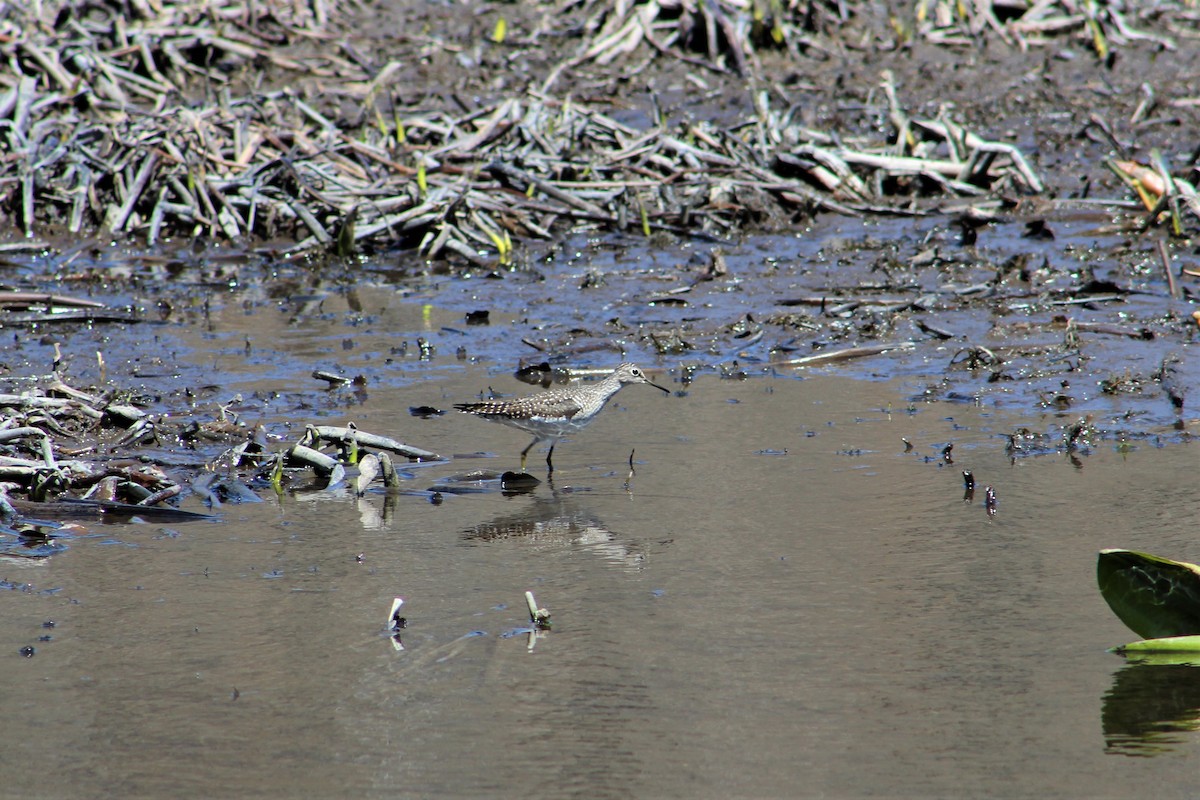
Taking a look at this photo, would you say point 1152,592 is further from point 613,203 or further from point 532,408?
point 613,203

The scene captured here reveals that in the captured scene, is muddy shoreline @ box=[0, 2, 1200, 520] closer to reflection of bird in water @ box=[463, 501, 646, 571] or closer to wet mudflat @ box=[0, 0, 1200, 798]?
wet mudflat @ box=[0, 0, 1200, 798]

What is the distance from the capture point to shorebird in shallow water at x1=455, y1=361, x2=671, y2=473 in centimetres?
791

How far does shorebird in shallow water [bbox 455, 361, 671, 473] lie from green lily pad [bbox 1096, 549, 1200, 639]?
3.29 m

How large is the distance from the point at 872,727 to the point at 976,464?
304 cm

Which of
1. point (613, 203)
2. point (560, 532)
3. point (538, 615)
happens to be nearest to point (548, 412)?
point (560, 532)

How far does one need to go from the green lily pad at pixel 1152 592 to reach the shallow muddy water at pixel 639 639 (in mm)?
163

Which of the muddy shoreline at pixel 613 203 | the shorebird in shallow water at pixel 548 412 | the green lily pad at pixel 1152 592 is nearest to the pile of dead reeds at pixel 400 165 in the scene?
the muddy shoreline at pixel 613 203

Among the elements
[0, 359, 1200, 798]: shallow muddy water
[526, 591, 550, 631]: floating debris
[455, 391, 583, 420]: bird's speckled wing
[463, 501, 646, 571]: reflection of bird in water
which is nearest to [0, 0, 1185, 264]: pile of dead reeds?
[455, 391, 583, 420]: bird's speckled wing

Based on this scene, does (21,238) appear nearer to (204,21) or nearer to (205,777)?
(204,21)

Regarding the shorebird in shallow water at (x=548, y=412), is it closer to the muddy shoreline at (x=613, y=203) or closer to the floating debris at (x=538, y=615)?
the muddy shoreline at (x=613, y=203)

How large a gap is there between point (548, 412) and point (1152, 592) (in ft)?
11.3

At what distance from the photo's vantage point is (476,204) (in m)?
12.3

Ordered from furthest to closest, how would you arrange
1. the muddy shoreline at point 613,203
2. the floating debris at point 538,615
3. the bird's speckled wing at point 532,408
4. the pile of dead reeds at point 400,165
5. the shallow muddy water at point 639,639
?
1. the pile of dead reeds at point 400,165
2. the muddy shoreline at point 613,203
3. the bird's speckled wing at point 532,408
4. the floating debris at point 538,615
5. the shallow muddy water at point 639,639

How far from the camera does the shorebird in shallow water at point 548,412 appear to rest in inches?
311
